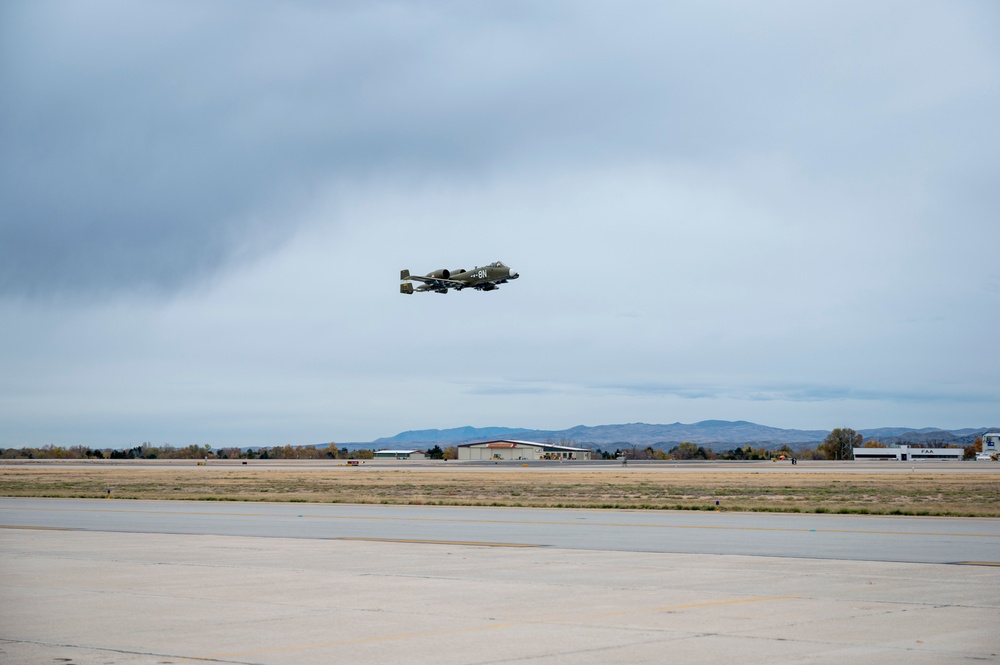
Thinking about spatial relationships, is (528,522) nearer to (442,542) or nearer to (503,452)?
(442,542)

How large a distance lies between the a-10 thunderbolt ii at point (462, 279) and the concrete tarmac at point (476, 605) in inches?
1459

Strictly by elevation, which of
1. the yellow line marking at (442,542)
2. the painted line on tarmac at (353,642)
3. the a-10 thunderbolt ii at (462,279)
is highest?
the a-10 thunderbolt ii at (462,279)

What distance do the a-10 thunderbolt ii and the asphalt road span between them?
2323 centimetres

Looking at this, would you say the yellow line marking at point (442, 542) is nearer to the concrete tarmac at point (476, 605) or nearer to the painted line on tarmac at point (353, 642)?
the concrete tarmac at point (476, 605)

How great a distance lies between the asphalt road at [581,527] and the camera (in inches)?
866

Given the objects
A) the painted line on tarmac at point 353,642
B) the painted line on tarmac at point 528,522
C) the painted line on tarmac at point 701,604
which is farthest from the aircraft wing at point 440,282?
the painted line on tarmac at point 353,642

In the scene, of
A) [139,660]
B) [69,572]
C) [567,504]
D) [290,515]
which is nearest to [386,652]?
[139,660]

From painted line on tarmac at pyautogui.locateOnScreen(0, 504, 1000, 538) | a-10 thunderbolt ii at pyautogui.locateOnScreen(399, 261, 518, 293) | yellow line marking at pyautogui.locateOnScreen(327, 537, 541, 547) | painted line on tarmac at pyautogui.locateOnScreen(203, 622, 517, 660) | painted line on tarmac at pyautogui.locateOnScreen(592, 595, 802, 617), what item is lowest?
painted line on tarmac at pyautogui.locateOnScreen(0, 504, 1000, 538)

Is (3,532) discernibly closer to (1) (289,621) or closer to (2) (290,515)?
(2) (290,515)

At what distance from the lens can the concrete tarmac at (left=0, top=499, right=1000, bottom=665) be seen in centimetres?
1062

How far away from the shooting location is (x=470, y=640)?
1128 cm

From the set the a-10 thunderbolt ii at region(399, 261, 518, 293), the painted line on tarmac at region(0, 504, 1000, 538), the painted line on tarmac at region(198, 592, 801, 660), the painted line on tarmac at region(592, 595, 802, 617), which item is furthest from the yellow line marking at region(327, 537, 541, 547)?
the a-10 thunderbolt ii at region(399, 261, 518, 293)

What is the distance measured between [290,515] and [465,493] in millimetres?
18684

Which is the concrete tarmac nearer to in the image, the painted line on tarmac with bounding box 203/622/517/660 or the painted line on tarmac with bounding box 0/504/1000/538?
the painted line on tarmac with bounding box 203/622/517/660
